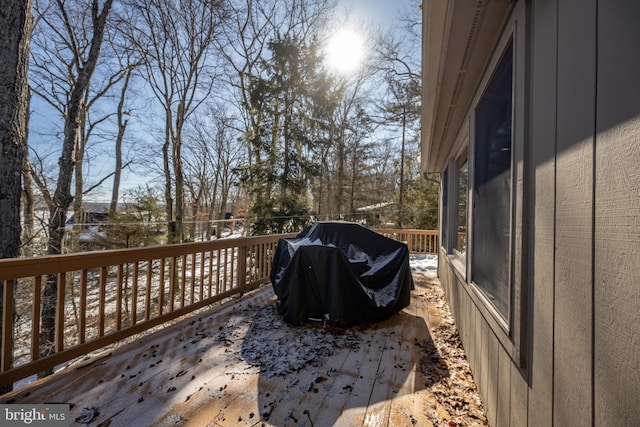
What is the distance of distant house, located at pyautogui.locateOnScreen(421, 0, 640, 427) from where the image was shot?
0.65 metres

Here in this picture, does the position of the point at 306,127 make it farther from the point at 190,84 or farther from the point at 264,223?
the point at 190,84

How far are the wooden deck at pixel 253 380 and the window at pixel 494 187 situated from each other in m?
0.89

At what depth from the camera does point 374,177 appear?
15414 mm

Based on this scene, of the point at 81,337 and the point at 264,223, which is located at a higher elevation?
the point at 264,223

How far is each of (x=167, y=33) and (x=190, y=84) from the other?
67.7 inches

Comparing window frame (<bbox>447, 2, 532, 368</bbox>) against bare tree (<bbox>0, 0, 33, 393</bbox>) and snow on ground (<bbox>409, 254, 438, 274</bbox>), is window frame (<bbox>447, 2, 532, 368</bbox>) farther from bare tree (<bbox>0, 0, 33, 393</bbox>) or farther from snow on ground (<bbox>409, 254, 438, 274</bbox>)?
snow on ground (<bbox>409, 254, 438, 274</bbox>)

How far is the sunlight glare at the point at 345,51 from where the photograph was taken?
10180 mm

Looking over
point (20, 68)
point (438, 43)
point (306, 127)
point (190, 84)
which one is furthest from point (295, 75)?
point (438, 43)

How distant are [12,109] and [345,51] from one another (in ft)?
34.3

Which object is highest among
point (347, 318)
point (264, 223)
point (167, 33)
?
point (167, 33)

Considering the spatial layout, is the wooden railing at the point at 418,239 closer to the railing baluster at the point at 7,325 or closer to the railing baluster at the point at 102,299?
the railing baluster at the point at 102,299

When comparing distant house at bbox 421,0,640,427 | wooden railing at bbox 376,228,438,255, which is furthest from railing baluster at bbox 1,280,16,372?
wooden railing at bbox 376,228,438,255

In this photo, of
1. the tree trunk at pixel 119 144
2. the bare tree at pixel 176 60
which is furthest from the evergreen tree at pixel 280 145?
the tree trunk at pixel 119 144

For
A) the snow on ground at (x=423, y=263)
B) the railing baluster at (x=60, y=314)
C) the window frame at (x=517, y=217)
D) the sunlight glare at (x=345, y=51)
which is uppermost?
the sunlight glare at (x=345, y=51)
